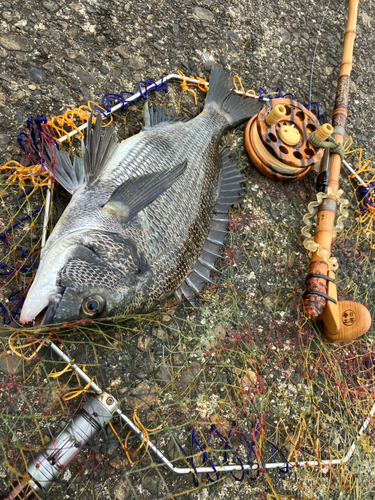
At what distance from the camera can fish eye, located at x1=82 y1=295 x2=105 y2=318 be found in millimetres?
1850

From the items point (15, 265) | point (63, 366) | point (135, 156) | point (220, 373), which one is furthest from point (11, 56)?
point (220, 373)

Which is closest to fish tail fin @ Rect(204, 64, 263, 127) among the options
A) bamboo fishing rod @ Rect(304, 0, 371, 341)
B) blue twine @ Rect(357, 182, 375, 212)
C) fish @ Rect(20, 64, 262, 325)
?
fish @ Rect(20, 64, 262, 325)

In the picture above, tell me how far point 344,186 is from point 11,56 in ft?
10.3

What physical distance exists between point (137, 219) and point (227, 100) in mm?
1546

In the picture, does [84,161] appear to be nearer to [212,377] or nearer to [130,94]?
[130,94]

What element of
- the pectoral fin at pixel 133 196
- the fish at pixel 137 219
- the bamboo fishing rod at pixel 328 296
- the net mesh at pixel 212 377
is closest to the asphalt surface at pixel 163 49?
the net mesh at pixel 212 377

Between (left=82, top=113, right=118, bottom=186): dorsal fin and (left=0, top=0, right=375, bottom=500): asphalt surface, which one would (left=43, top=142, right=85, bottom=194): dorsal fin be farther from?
(left=0, top=0, right=375, bottom=500): asphalt surface

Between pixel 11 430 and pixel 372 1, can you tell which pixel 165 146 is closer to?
pixel 11 430

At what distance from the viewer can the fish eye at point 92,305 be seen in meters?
1.85

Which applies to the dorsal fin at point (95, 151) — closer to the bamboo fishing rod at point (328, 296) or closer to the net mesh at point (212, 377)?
the net mesh at point (212, 377)

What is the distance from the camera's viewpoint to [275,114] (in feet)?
9.34

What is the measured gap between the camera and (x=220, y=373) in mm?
2557

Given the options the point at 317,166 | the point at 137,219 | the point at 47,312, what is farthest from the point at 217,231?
the point at 47,312

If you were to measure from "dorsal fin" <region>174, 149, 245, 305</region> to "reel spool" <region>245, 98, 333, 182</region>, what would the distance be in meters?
0.24
